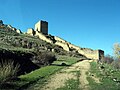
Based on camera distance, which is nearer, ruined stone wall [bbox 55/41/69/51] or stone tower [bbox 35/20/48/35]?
ruined stone wall [bbox 55/41/69/51]

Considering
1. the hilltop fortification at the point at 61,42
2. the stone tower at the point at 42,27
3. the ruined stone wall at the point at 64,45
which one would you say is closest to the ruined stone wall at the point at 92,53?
the hilltop fortification at the point at 61,42

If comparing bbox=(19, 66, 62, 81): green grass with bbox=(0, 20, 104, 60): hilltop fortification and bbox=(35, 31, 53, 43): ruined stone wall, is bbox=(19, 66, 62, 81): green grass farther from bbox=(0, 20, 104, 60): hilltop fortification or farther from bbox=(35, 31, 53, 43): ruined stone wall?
bbox=(35, 31, 53, 43): ruined stone wall

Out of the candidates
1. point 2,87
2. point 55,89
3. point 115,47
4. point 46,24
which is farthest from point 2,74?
point 46,24

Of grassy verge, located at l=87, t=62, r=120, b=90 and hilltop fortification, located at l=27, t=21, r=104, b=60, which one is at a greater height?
hilltop fortification, located at l=27, t=21, r=104, b=60

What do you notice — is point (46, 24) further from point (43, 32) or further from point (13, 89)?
point (13, 89)

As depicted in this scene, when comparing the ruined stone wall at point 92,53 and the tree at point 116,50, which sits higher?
the ruined stone wall at point 92,53

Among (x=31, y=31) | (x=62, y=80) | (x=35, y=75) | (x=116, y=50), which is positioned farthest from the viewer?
(x=31, y=31)

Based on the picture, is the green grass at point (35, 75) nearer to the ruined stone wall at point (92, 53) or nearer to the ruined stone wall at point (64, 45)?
the ruined stone wall at point (92, 53)

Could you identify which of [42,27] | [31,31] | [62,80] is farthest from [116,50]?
[42,27]

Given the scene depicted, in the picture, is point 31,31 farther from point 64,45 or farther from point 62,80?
point 62,80

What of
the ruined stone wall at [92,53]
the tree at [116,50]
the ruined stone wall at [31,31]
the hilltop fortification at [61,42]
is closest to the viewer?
the tree at [116,50]

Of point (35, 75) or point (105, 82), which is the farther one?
point (35, 75)

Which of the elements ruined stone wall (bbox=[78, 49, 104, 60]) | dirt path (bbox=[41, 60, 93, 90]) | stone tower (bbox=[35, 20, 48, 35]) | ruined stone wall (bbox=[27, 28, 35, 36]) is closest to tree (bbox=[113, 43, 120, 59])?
dirt path (bbox=[41, 60, 93, 90])

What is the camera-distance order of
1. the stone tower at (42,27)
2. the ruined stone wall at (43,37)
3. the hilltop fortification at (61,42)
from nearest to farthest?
the hilltop fortification at (61,42) < the ruined stone wall at (43,37) < the stone tower at (42,27)
